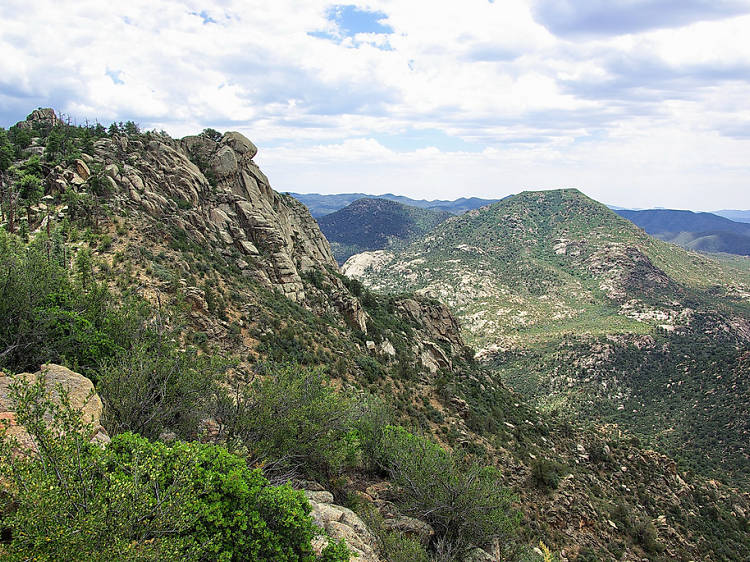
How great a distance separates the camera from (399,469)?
15.7 m

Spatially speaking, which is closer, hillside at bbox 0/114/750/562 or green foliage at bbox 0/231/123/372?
hillside at bbox 0/114/750/562

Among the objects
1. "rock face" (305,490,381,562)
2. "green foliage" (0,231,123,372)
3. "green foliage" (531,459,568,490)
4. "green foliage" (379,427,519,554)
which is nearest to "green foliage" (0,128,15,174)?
"green foliage" (0,231,123,372)

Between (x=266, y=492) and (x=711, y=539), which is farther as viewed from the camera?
(x=711, y=539)

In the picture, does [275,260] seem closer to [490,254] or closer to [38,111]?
[38,111]

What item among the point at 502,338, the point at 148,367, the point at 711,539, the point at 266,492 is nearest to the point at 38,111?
the point at 148,367

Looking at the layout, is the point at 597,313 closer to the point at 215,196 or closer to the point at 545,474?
the point at 545,474

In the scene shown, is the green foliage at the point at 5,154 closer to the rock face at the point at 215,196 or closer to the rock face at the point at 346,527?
the rock face at the point at 215,196

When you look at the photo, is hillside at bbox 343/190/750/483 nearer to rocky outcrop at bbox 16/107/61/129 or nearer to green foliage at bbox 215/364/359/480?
green foliage at bbox 215/364/359/480

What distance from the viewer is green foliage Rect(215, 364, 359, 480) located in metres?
12.9

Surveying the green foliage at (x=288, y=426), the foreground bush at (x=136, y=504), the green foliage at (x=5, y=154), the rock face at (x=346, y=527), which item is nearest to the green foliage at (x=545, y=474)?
the green foliage at (x=288, y=426)

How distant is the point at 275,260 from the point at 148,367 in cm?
2532

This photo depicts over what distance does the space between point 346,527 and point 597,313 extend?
100m

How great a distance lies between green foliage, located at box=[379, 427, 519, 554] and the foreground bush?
679 cm

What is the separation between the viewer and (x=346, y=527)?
10922 millimetres
